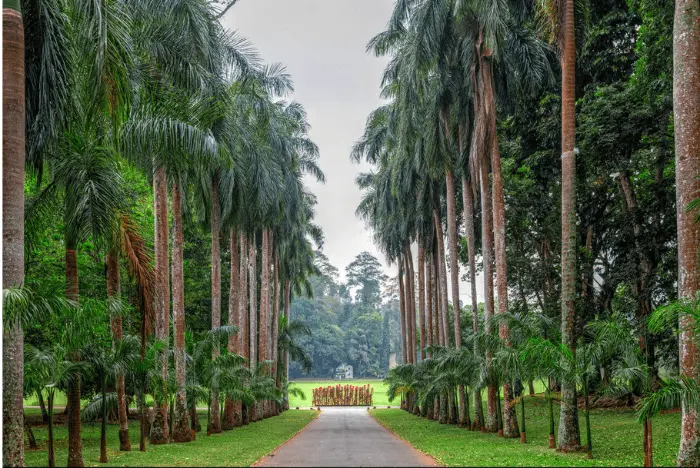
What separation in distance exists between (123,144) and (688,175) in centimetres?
1083

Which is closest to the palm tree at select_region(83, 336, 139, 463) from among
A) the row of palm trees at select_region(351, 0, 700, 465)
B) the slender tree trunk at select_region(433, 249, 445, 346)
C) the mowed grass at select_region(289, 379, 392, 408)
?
the row of palm trees at select_region(351, 0, 700, 465)

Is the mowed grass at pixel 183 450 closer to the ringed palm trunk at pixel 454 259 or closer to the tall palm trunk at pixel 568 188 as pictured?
the ringed palm trunk at pixel 454 259

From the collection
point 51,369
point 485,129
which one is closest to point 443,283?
point 485,129

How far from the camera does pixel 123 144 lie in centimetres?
1416

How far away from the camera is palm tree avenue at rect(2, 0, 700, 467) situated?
10992mm

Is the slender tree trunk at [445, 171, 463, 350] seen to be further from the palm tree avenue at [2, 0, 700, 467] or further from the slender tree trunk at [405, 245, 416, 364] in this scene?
the slender tree trunk at [405, 245, 416, 364]

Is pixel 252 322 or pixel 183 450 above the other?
pixel 252 322

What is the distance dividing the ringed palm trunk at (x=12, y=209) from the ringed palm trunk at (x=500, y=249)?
12062 millimetres

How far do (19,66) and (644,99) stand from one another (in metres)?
16.1

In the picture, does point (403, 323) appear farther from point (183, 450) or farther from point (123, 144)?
point (123, 144)

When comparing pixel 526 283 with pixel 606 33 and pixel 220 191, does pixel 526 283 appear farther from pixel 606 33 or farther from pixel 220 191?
pixel 220 191

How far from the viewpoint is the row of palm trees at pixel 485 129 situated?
11.7m

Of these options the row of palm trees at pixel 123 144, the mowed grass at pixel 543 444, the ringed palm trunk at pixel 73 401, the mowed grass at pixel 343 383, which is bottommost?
the mowed grass at pixel 343 383

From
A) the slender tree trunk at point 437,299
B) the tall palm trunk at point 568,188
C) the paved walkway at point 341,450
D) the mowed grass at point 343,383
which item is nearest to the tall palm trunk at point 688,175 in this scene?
the tall palm trunk at point 568,188
